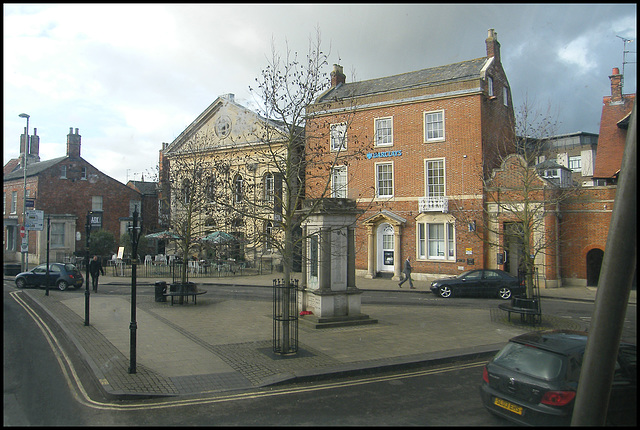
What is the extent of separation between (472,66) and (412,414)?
2606cm

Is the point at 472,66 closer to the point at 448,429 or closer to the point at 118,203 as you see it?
the point at 448,429

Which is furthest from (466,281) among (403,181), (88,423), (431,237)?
(88,423)

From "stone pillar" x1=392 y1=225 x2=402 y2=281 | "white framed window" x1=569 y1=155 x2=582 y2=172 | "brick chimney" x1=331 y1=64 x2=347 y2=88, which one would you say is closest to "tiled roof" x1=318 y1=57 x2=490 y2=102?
"brick chimney" x1=331 y1=64 x2=347 y2=88

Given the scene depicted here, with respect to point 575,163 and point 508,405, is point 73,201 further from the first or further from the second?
Result: point 575,163

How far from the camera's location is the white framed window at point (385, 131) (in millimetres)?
29320

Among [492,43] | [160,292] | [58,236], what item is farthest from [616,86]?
[58,236]

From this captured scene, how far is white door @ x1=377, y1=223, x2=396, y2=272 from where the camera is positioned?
2942 centimetres

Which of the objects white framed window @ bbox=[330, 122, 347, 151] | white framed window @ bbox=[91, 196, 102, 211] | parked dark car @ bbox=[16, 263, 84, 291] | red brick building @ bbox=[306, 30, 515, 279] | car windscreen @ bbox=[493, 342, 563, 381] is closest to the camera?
car windscreen @ bbox=[493, 342, 563, 381]

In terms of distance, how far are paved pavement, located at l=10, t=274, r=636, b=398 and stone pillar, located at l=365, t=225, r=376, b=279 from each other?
10.8 meters

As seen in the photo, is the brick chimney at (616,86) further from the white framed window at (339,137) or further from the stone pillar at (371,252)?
the white framed window at (339,137)

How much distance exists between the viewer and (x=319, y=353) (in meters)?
10.7

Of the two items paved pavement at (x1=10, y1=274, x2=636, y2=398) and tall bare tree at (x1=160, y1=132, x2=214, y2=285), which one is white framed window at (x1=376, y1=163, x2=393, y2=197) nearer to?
tall bare tree at (x1=160, y1=132, x2=214, y2=285)

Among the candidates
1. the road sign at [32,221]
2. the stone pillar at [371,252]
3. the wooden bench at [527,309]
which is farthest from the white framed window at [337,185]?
the road sign at [32,221]

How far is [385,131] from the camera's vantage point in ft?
97.0
